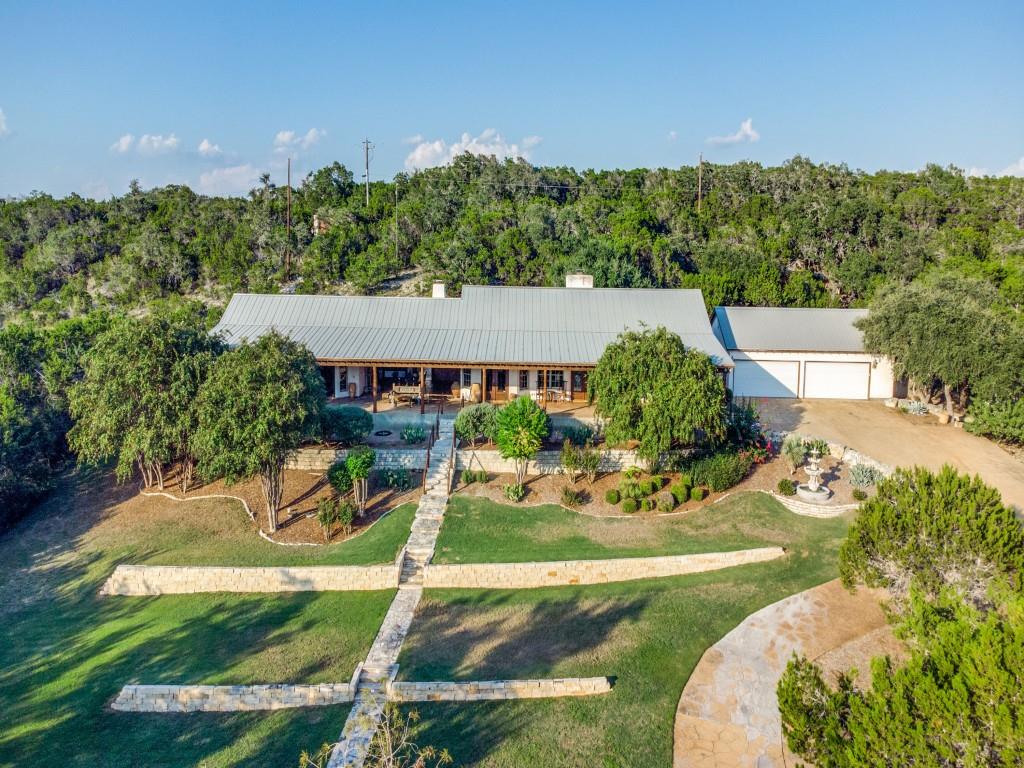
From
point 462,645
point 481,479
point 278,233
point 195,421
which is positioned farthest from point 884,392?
point 278,233

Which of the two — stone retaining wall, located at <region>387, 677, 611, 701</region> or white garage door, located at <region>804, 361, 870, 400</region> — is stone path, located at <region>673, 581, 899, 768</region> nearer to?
stone retaining wall, located at <region>387, 677, 611, 701</region>

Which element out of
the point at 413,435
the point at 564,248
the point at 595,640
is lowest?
the point at 595,640

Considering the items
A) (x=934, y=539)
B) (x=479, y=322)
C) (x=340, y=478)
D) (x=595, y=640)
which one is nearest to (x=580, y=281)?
(x=479, y=322)

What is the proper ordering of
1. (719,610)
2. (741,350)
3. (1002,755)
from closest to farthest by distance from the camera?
(1002,755) → (719,610) → (741,350)

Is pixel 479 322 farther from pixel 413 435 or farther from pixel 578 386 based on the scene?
pixel 413 435

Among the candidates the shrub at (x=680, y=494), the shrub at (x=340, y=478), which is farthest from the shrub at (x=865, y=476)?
the shrub at (x=340, y=478)

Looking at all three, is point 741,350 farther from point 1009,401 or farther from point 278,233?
point 278,233

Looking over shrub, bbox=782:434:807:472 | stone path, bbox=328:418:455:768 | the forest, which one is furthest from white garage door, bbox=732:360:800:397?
stone path, bbox=328:418:455:768
